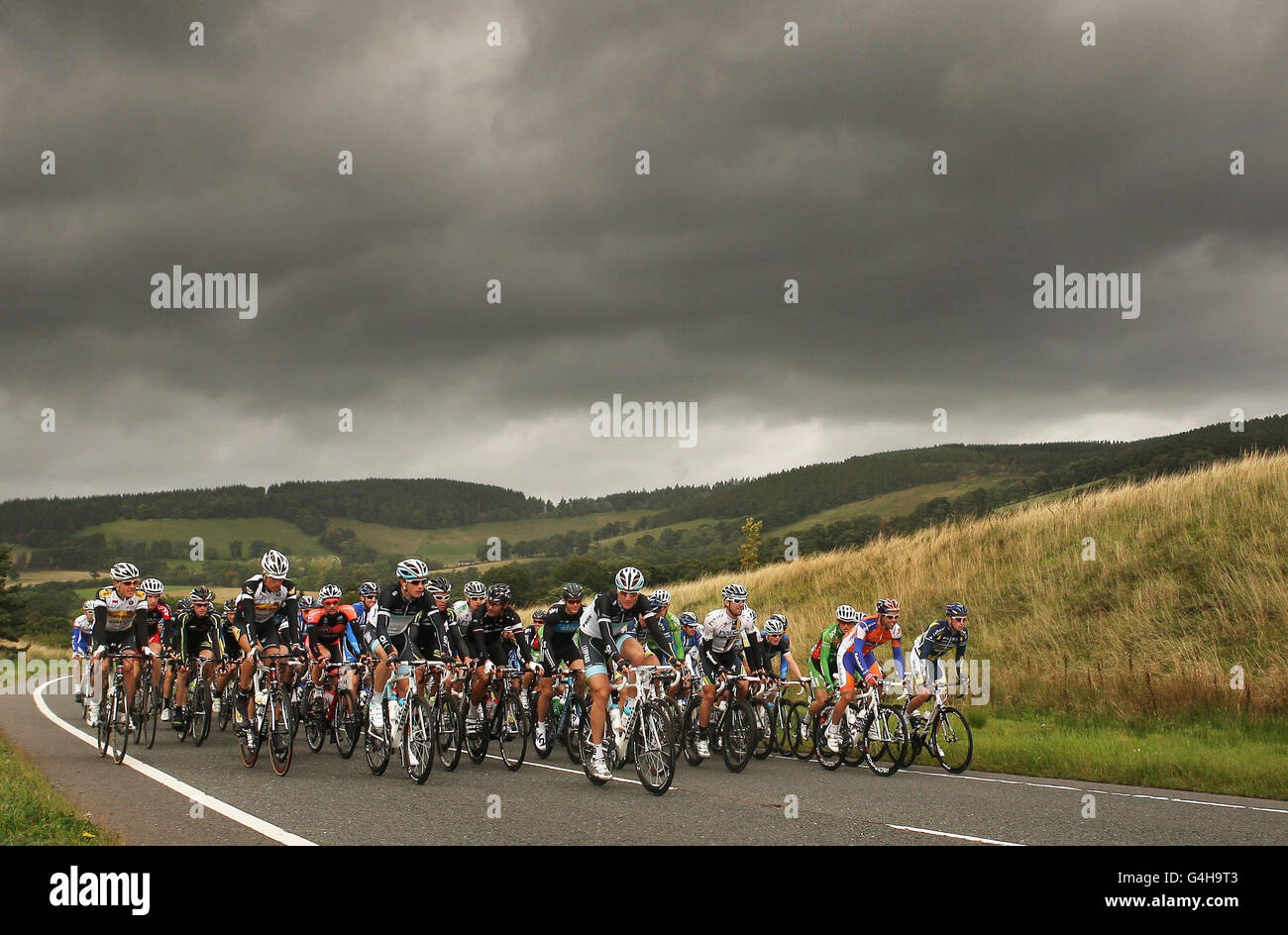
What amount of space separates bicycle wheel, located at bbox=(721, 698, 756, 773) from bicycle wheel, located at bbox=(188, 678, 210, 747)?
801 centimetres

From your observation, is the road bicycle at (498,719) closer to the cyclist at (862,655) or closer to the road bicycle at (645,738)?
the road bicycle at (645,738)

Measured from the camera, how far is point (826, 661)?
14570 mm

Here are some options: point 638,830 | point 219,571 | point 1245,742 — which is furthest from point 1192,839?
point 219,571

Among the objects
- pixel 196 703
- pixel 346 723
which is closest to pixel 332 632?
pixel 346 723

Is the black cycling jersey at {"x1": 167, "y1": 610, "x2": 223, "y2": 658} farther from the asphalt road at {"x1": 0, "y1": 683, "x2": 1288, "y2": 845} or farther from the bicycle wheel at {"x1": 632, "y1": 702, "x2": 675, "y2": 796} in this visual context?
the bicycle wheel at {"x1": 632, "y1": 702, "x2": 675, "y2": 796}

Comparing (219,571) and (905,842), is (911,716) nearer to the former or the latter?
(905,842)

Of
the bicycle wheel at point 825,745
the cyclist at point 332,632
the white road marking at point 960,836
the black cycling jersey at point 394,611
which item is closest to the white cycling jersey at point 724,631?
the bicycle wheel at point 825,745

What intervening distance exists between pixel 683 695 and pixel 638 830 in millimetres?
5243

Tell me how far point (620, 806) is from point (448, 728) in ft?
11.1

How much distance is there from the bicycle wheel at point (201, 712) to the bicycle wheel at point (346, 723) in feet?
8.23

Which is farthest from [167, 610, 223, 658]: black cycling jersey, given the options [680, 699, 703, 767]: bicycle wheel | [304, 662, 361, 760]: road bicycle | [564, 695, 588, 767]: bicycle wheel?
[680, 699, 703, 767]: bicycle wheel

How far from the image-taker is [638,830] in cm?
844

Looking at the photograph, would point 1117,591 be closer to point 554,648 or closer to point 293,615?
point 554,648

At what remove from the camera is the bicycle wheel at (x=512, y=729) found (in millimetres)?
13117
